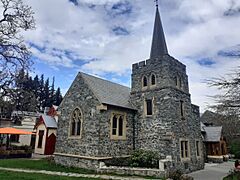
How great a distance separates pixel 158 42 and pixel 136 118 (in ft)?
23.7

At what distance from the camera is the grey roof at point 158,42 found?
61.4ft

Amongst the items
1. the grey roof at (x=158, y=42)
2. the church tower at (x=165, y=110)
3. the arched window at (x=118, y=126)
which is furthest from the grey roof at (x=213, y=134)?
the arched window at (x=118, y=126)

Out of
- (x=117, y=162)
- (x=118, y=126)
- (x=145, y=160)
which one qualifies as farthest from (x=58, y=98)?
(x=145, y=160)

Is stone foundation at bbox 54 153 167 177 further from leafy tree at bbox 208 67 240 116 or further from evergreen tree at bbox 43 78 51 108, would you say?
evergreen tree at bbox 43 78 51 108

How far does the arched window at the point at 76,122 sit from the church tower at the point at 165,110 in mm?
→ 4567

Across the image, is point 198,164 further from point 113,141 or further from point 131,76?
point 131,76

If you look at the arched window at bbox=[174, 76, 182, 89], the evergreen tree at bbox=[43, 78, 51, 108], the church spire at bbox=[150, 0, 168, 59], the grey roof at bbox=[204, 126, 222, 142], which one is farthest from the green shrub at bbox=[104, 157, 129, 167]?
the evergreen tree at bbox=[43, 78, 51, 108]

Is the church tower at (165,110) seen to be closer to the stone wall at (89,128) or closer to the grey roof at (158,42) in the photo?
the grey roof at (158,42)

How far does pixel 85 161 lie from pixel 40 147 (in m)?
14.4

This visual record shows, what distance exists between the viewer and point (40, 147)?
87.4 feet

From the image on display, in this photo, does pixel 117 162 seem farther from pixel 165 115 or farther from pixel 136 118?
pixel 165 115

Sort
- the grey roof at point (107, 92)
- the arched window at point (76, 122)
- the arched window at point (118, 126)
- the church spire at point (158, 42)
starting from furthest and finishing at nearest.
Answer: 1. the church spire at point (158, 42)
2. the arched window at point (76, 122)
3. the grey roof at point (107, 92)
4. the arched window at point (118, 126)

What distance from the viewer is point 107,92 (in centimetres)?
1756

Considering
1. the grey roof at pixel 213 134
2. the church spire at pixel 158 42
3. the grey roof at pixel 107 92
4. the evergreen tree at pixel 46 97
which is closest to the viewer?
the grey roof at pixel 107 92
